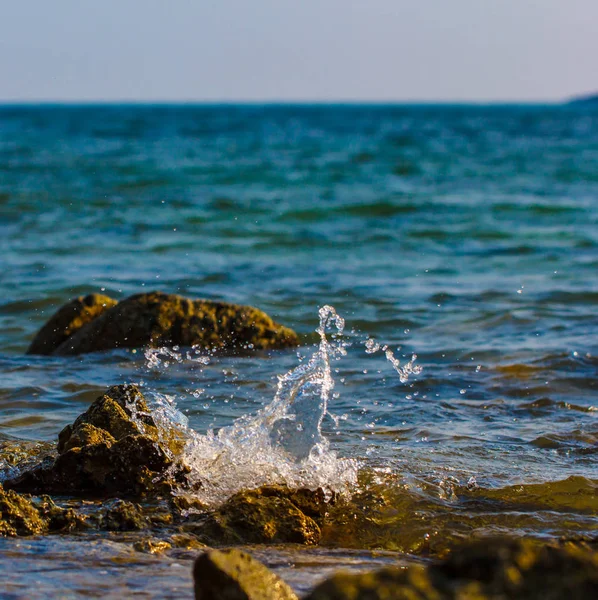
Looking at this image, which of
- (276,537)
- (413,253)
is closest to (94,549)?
(276,537)

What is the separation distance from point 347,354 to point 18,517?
11.8 ft

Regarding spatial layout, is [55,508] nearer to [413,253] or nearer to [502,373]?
[502,373]

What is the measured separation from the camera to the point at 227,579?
91.3 inches

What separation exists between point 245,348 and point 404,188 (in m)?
13.2

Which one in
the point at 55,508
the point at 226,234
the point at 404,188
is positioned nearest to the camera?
the point at 55,508

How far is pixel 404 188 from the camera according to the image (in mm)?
19375

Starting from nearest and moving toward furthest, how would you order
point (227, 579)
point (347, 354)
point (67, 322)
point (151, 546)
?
point (227, 579)
point (151, 546)
point (347, 354)
point (67, 322)

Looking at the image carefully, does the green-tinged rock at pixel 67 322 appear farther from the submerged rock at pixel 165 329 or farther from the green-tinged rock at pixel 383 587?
the green-tinged rock at pixel 383 587

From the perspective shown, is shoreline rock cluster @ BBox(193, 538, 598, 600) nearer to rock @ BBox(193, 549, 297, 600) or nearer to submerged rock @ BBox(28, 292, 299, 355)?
rock @ BBox(193, 549, 297, 600)

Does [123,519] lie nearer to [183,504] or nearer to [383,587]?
[183,504]

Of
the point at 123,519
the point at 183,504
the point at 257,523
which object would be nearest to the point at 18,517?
the point at 123,519

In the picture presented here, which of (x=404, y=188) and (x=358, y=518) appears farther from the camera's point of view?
(x=404, y=188)

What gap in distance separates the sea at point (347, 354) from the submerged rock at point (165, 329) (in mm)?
199

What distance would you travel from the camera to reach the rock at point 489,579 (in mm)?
1716
